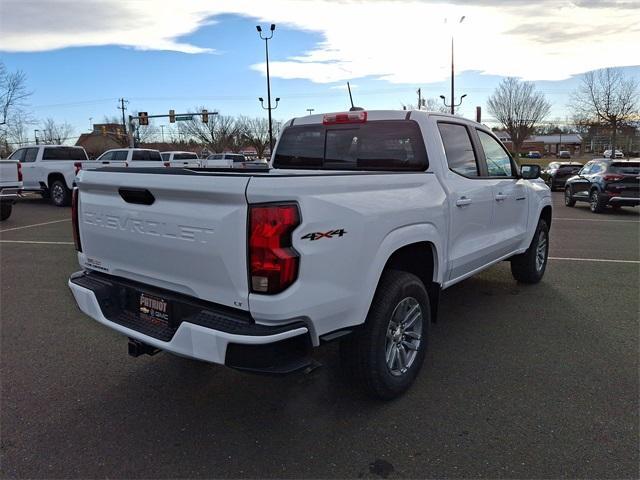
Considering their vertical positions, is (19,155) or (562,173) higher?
(19,155)

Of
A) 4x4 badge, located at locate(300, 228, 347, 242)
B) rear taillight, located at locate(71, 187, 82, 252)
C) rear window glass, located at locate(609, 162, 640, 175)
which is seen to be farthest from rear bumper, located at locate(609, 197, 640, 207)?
rear taillight, located at locate(71, 187, 82, 252)

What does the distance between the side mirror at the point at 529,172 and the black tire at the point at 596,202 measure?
10008 mm

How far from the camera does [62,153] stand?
18.0 metres

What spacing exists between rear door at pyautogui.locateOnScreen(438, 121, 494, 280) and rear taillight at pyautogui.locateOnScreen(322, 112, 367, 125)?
661 millimetres

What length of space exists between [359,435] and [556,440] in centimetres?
115

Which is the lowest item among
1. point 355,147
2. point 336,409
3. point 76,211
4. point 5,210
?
point 336,409

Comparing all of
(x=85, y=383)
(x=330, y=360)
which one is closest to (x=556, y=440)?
(x=330, y=360)

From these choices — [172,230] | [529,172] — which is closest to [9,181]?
[172,230]

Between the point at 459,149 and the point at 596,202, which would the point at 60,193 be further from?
the point at 596,202

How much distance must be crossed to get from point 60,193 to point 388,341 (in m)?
16.9

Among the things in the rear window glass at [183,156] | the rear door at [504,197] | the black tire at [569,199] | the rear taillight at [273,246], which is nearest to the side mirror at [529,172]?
the rear door at [504,197]

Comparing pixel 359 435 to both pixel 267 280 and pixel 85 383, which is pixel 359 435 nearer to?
pixel 267 280

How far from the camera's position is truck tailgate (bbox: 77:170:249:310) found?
2514 millimetres

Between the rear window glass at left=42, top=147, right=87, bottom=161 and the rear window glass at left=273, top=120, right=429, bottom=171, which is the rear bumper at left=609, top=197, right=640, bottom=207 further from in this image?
the rear window glass at left=42, top=147, right=87, bottom=161
